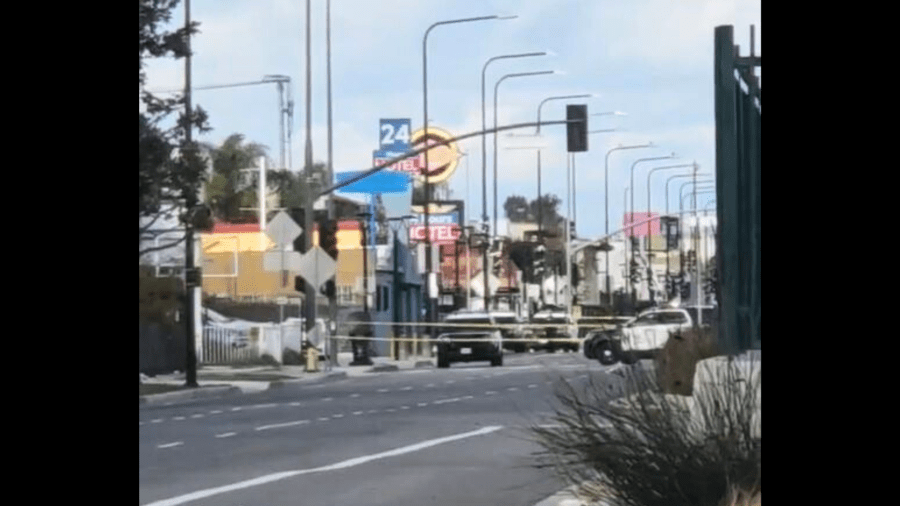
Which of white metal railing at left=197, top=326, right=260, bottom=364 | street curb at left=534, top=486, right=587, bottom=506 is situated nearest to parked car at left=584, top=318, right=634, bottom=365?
street curb at left=534, top=486, right=587, bottom=506

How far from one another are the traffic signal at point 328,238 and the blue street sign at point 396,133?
7.78 feet

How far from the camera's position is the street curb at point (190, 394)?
27906mm

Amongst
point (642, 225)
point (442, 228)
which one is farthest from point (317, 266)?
point (442, 228)

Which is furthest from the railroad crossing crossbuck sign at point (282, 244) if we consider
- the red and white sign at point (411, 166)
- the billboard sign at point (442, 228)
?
the billboard sign at point (442, 228)

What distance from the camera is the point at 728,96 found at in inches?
539

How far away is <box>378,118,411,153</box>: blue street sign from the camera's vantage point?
32.2m

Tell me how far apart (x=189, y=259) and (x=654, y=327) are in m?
11.1

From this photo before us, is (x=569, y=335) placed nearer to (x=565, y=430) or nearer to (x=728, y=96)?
(x=728, y=96)

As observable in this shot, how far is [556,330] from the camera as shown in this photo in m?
22.8

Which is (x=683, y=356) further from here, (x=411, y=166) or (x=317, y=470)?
(x=411, y=166)
